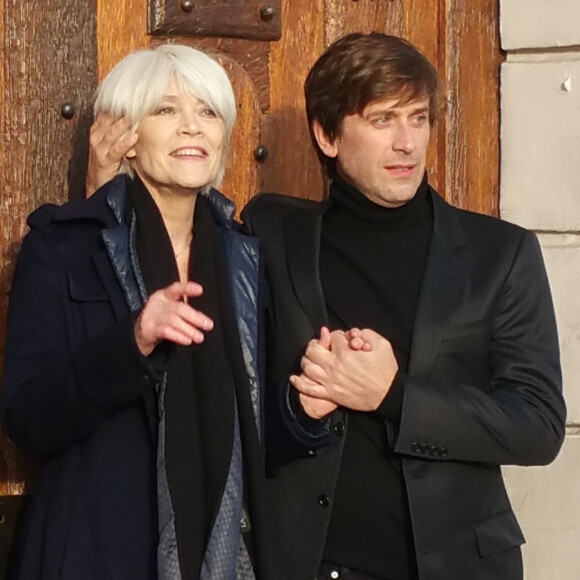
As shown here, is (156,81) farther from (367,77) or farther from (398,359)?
(398,359)

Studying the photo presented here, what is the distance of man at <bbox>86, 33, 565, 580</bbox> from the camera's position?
10.5 feet

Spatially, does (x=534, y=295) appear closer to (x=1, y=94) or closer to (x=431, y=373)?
(x=431, y=373)

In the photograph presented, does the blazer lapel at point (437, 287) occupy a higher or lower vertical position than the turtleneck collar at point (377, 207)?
lower

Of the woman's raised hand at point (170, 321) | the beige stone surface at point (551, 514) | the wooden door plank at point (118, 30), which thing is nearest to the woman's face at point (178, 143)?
the woman's raised hand at point (170, 321)

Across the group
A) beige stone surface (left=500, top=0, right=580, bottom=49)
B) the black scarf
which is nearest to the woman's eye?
the black scarf

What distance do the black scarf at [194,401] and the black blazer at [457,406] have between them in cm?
16

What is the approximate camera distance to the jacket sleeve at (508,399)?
3.20 m

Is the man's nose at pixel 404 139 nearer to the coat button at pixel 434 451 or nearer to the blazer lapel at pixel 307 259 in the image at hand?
the blazer lapel at pixel 307 259

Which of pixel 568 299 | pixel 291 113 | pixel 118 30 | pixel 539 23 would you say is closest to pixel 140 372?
pixel 118 30

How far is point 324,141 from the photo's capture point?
350 cm

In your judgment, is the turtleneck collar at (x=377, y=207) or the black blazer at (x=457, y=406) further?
the turtleneck collar at (x=377, y=207)

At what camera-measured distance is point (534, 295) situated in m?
3.31

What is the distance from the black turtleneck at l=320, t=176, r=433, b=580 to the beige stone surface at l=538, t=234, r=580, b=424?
29.3 inches

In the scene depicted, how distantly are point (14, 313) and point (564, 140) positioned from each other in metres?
1.55
